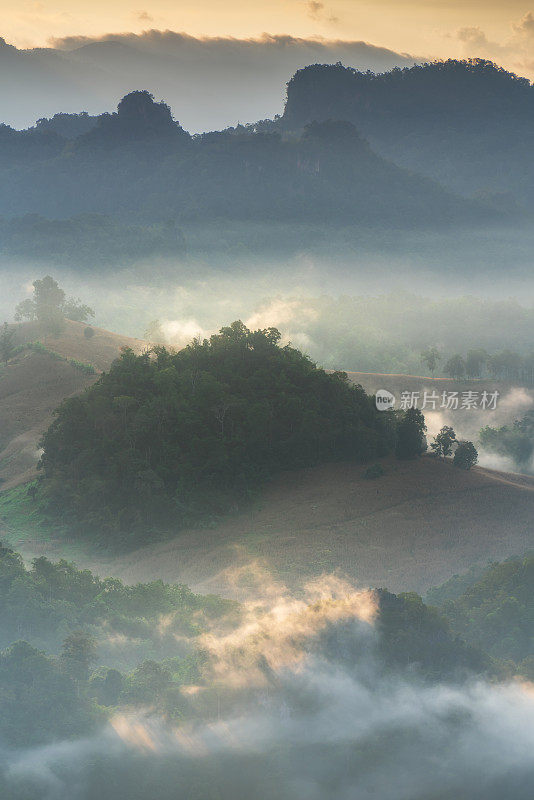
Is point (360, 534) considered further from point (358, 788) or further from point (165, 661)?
point (358, 788)

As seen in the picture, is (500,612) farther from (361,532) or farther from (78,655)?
(78,655)

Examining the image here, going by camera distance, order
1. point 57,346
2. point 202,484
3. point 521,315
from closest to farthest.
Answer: point 202,484 → point 57,346 → point 521,315

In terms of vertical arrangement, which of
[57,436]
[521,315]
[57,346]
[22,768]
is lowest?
[22,768]

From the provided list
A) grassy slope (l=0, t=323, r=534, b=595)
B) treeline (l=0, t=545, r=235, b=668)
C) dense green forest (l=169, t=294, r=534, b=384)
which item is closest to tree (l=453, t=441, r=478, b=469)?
grassy slope (l=0, t=323, r=534, b=595)

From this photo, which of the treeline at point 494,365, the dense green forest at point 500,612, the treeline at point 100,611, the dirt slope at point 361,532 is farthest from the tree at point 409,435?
the treeline at point 494,365

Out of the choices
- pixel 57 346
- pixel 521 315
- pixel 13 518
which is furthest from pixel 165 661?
pixel 521 315

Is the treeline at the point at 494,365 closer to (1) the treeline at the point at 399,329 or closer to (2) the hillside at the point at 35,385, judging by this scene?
(1) the treeline at the point at 399,329

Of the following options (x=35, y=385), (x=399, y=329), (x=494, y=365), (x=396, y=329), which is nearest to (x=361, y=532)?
(x=35, y=385)
